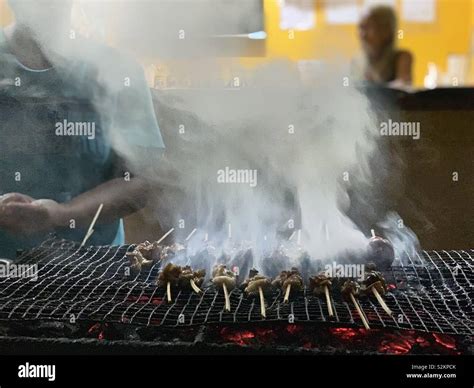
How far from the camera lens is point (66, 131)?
1894 millimetres

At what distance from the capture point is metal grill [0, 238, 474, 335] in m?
1.86

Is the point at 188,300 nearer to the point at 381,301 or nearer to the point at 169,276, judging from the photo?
the point at 169,276

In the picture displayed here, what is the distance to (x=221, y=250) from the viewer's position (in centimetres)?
192

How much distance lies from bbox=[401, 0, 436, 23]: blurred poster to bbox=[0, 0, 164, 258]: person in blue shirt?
27.1 inches

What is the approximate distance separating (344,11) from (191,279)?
2.60ft

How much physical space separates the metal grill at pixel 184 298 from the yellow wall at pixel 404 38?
0.52 metres

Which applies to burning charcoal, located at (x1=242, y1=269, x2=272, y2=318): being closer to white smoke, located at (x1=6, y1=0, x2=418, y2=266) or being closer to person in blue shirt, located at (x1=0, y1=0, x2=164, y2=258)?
white smoke, located at (x1=6, y1=0, x2=418, y2=266)

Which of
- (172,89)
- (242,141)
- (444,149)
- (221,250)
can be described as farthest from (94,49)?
(444,149)

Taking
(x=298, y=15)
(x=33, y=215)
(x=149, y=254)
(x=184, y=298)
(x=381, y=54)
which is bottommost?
(x=184, y=298)

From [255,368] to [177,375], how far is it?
0.20 metres

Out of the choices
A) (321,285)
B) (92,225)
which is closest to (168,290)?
(92,225)

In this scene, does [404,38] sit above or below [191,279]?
above

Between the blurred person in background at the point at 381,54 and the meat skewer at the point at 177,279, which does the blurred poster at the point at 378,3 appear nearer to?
the blurred person in background at the point at 381,54

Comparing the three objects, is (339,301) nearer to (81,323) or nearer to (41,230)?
(81,323)
